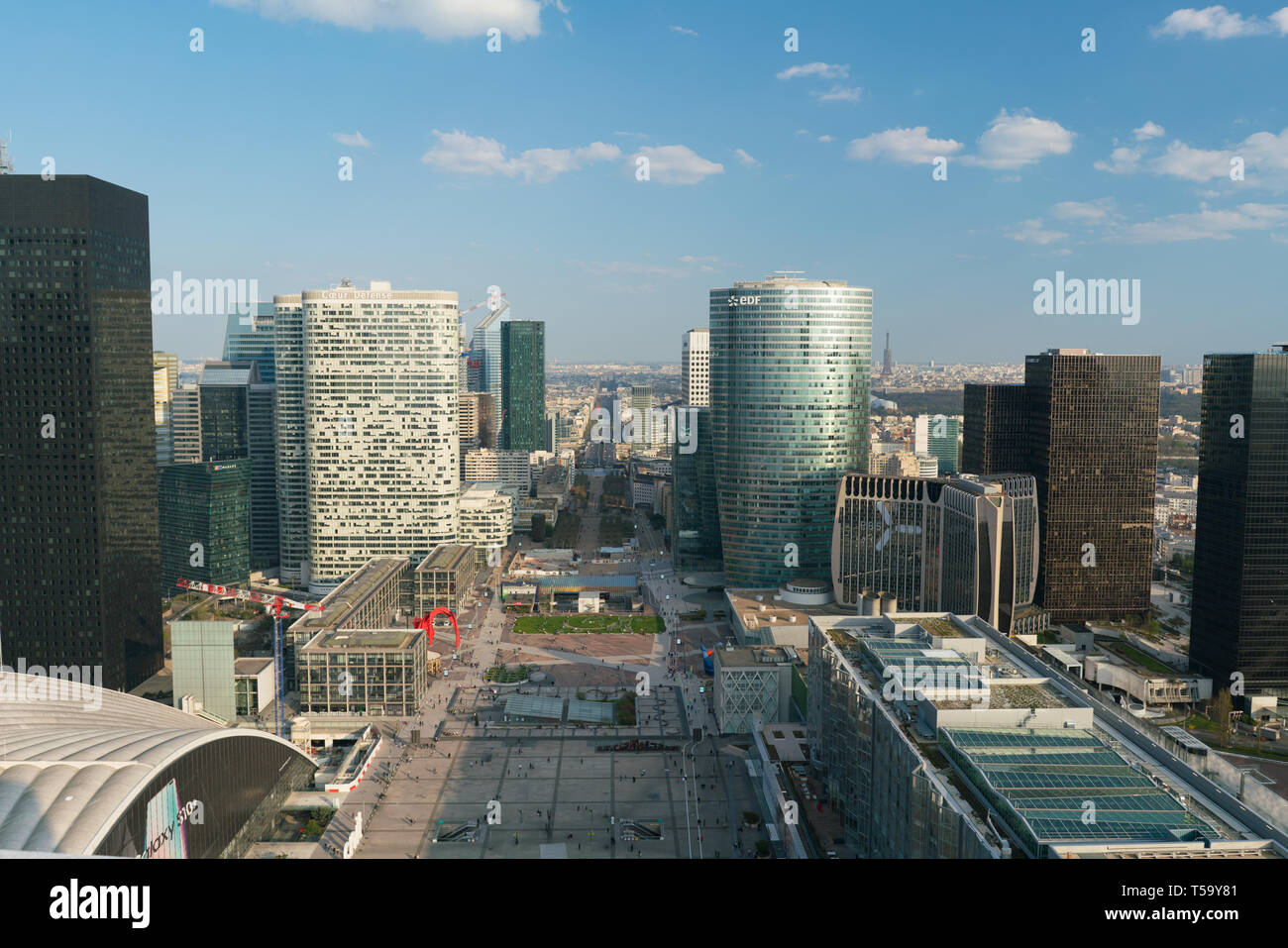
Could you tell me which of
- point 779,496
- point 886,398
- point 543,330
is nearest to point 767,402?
point 779,496

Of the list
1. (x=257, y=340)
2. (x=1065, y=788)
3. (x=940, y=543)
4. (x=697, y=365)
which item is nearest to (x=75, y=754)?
(x=1065, y=788)

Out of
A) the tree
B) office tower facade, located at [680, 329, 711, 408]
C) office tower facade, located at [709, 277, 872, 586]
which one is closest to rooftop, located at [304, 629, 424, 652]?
office tower facade, located at [709, 277, 872, 586]

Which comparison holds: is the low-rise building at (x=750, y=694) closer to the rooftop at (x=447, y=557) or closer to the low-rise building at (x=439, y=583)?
the low-rise building at (x=439, y=583)

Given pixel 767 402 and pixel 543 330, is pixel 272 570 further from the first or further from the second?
pixel 543 330

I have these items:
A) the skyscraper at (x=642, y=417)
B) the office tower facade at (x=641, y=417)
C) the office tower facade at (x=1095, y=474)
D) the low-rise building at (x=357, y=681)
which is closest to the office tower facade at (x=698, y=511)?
the office tower facade at (x=1095, y=474)

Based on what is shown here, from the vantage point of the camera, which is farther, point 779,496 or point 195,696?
point 779,496
